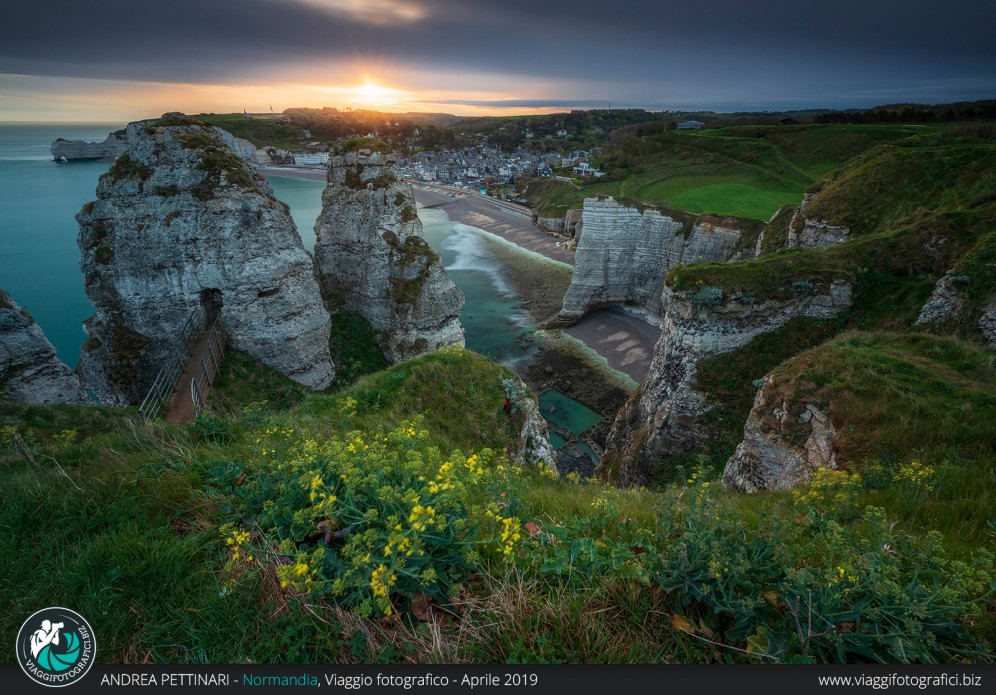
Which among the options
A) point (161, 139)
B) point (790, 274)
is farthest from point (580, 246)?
point (161, 139)

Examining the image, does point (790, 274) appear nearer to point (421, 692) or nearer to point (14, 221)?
point (421, 692)

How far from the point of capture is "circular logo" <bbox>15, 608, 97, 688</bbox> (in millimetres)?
2475

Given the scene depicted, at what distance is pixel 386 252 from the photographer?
26.3 metres

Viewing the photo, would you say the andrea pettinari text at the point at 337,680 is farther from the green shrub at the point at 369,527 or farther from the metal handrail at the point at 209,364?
the metal handrail at the point at 209,364

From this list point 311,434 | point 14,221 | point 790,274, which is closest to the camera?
point 311,434

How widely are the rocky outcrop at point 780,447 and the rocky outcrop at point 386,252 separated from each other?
54.1 feet

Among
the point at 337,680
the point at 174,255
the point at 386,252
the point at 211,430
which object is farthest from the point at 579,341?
the point at 337,680

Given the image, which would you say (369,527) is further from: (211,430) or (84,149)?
(84,149)

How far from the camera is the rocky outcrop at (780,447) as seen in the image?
10609 mm

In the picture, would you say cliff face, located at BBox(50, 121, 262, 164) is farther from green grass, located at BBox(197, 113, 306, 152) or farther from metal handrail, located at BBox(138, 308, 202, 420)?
metal handrail, located at BBox(138, 308, 202, 420)

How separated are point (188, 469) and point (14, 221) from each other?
331 feet

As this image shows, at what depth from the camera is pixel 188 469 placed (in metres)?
4.44

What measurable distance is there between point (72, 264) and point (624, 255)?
70640 millimetres

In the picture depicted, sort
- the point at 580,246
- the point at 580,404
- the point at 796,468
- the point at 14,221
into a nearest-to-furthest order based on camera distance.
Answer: the point at 796,468, the point at 580,404, the point at 580,246, the point at 14,221
